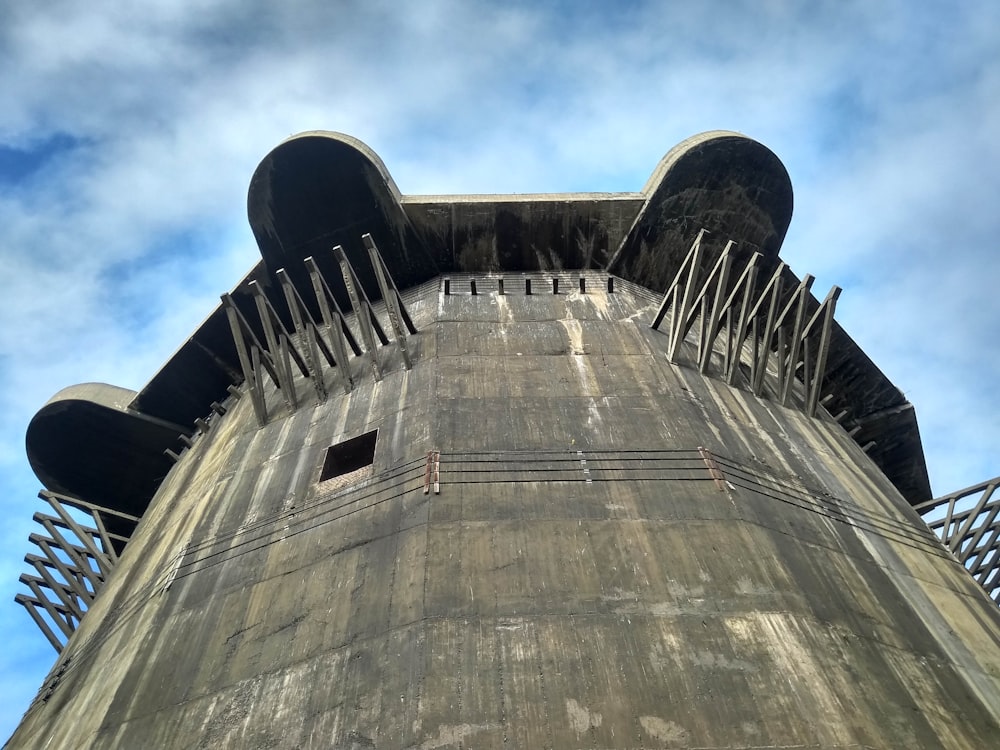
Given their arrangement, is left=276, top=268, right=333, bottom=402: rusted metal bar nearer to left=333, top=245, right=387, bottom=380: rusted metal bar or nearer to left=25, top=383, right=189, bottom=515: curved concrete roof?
left=333, top=245, right=387, bottom=380: rusted metal bar

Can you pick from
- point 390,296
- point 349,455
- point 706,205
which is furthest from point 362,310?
point 706,205

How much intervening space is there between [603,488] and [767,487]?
209 cm

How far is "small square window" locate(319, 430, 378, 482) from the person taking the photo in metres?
11.3

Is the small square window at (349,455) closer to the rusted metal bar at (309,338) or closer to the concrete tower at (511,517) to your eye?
the concrete tower at (511,517)

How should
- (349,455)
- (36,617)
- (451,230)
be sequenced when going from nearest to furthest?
(349,455) → (36,617) → (451,230)

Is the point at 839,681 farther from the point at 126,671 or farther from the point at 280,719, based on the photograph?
the point at 126,671

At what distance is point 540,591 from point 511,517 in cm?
120

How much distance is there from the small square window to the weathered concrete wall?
0.22 m

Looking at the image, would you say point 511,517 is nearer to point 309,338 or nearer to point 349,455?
point 349,455

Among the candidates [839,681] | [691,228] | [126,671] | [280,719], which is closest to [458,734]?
[280,719]

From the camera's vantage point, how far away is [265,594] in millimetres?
9055

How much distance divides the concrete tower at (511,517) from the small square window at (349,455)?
0.05 meters

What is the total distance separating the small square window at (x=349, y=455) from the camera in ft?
36.9

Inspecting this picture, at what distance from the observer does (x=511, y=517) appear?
9.03 meters
